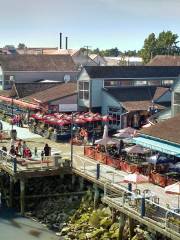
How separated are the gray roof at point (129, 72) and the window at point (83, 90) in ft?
4.44

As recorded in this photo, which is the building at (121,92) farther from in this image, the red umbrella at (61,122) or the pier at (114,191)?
the pier at (114,191)

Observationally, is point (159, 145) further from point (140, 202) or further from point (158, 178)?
point (140, 202)

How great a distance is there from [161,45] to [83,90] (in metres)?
78.1

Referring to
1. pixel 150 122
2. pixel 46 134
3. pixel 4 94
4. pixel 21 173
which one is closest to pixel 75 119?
pixel 46 134

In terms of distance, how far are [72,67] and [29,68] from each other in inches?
285

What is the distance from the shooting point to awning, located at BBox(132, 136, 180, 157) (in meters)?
32.5

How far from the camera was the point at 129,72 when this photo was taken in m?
58.3

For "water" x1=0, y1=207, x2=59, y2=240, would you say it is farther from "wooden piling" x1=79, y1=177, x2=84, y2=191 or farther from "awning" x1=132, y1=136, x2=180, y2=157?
"awning" x1=132, y1=136, x2=180, y2=157

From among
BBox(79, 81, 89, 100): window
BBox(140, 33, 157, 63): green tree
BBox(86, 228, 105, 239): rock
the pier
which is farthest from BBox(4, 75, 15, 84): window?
BBox(140, 33, 157, 63): green tree

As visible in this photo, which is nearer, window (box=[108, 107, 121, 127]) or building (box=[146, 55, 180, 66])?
window (box=[108, 107, 121, 127])

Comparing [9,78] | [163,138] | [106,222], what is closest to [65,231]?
[106,222]

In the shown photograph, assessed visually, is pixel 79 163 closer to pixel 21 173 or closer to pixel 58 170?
pixel 58 170

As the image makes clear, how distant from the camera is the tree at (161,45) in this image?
130 m

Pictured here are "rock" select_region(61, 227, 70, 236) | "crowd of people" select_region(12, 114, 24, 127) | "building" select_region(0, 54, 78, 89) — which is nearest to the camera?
"rock" select_region(61, 227, 70, 236)
